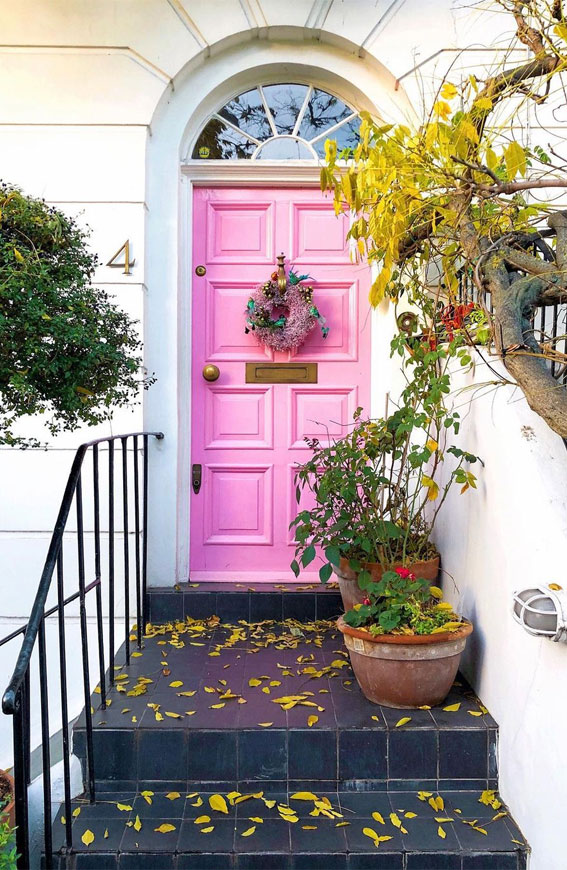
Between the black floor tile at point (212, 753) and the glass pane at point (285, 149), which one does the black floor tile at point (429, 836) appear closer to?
the black floor tile at point (212, 753)

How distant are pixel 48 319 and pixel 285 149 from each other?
2192 mm

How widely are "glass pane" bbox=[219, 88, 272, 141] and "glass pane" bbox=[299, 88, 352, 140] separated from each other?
0.65 feet

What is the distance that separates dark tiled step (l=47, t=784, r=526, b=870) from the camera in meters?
1.86

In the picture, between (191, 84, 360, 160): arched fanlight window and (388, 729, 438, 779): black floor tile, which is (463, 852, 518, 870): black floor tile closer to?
(388, 729, 438, 779): black floor tile

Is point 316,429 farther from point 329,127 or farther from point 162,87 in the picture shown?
point 162,87

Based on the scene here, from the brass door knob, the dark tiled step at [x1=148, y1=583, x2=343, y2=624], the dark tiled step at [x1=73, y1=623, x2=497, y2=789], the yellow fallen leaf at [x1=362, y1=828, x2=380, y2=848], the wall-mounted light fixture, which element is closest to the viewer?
the wall-mounted light fixture

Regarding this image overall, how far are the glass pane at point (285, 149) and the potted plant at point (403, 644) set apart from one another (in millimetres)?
2255

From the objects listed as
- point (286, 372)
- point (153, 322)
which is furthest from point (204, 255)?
point (286, 372)

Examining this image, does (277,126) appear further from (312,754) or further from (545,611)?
(312,754)

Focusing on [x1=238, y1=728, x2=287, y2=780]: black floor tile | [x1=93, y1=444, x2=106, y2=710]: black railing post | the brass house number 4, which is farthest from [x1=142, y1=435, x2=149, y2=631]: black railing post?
[x1=238, y1=728, x2=287, y2=780]: black floor tile

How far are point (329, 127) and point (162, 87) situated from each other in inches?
34.0

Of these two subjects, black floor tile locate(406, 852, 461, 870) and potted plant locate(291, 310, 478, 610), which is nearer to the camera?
black floor tile locate(406, 852, 461, 870)

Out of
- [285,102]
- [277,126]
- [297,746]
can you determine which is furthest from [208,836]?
[285,102]

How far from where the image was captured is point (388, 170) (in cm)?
202
